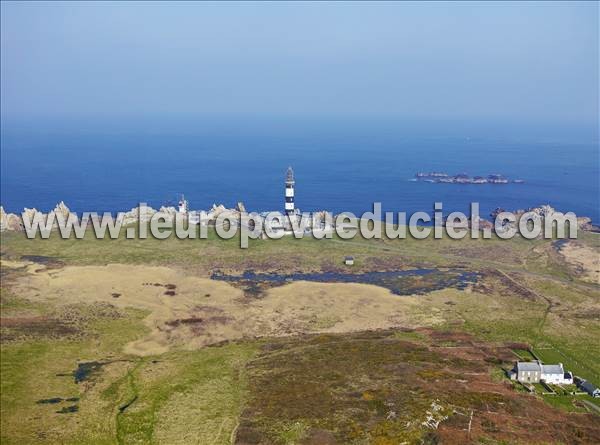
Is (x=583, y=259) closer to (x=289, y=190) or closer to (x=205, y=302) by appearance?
(x=289, y=190)

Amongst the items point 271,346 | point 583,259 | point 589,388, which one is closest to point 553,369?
point 589,388

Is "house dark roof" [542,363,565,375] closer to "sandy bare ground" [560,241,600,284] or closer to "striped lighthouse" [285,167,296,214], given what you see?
"sandy bare ground" [560,241,600,284]

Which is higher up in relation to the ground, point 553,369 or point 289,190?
point 289,190

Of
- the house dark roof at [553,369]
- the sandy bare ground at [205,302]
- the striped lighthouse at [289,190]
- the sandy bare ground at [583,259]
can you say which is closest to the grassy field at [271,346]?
the sandy bare ground at [205,302]

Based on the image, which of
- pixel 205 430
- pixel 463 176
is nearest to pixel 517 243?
pixel 205 430

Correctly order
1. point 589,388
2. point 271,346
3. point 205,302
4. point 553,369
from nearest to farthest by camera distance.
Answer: point 589,388
point 553,369
point 271,346
point 205,302

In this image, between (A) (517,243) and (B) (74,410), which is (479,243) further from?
(B) (74,410)
